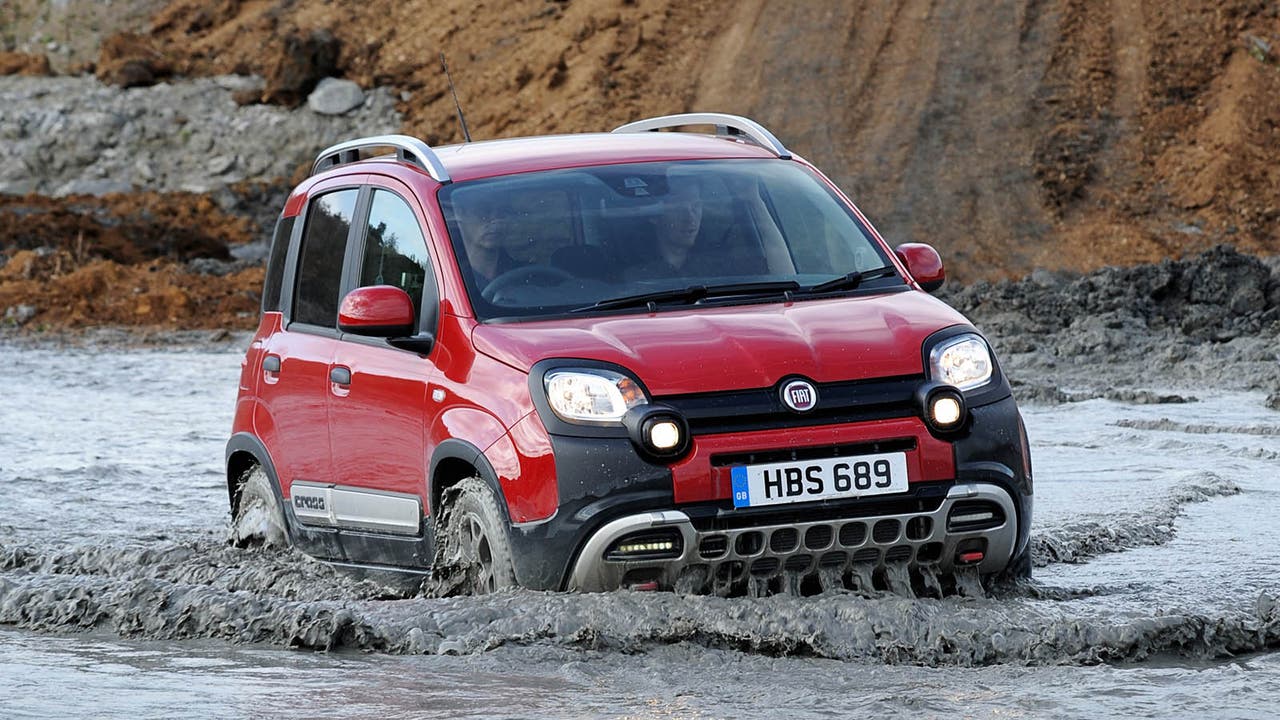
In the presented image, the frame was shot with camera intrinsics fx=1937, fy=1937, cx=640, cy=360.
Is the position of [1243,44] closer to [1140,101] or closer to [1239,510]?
[1140,101]

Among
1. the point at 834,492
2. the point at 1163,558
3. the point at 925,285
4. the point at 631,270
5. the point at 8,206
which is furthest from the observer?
the point at 8,206

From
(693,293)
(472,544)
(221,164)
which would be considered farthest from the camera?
(221,164)

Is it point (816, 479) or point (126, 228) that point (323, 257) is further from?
point (126, 228)

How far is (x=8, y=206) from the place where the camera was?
32.8 m

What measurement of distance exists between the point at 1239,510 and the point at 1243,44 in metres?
21.6

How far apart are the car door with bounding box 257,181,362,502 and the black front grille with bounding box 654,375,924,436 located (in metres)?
2.00

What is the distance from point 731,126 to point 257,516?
Answer: 259cm

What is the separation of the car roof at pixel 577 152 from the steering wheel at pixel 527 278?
0.59 meters

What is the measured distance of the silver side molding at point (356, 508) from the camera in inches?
265

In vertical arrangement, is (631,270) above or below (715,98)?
below

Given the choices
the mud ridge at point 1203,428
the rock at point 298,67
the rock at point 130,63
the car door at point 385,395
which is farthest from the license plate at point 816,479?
the rock at point 130,63

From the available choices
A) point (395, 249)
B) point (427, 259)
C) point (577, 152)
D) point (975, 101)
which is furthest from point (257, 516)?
point (975, 101)

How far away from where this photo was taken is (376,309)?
259 inches

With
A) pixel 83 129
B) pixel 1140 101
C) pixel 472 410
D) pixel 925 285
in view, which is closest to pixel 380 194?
pixel 472 410
